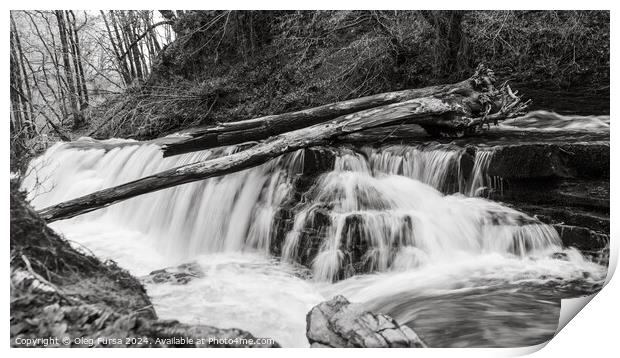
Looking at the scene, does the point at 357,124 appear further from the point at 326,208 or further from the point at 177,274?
the point at 177,274

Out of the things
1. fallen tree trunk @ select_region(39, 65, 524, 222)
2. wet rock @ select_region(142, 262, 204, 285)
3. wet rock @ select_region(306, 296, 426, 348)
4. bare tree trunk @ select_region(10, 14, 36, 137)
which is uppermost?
bare tree trunk @ select_region(10, 14, 36, 137)

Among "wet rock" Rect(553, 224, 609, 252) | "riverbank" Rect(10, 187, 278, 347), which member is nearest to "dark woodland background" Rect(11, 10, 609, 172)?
"riverbank" Rect(10, 187, 278, 347)

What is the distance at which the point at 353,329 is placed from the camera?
2.82m

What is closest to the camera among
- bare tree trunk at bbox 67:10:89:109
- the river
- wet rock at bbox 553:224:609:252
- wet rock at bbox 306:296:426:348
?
wet rock at bbox 306:296:426:348

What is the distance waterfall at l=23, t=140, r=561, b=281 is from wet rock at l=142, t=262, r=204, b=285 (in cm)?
13

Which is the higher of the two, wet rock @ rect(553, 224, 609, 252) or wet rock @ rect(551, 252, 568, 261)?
wet rock @ rect(553, 224, 609, 252)

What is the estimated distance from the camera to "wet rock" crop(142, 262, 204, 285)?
318cm

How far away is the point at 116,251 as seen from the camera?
3301 mm

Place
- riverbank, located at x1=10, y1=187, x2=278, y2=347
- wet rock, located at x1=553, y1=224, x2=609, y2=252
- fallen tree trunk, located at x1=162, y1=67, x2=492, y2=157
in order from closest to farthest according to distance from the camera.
A: riverbank, located at x1=10, y1=187, x2=278, y2=347 < wet rock, located at x1=553, y1=224, x2=609, y2=252 < fallen tree trunk, located at x1=162, y1=67, x2=492, y2=157

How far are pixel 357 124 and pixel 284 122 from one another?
0.63 meters

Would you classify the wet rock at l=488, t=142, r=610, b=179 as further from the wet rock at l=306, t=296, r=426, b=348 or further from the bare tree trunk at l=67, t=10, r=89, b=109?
the bare tree trunk at l=67, t=10, r=89, b=109

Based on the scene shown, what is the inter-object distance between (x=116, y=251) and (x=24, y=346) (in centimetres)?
81

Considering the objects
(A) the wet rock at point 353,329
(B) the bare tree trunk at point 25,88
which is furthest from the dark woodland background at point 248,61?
(A) the wet rock at point 353,329
